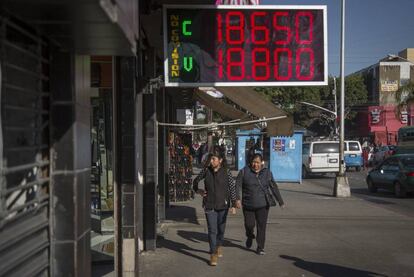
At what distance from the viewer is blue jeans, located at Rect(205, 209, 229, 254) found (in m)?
8.19

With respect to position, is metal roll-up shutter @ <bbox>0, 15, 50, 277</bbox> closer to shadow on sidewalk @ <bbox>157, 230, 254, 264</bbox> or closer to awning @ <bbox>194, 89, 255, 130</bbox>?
shadow on sidewalk @ <bbox>157, 230, 254, 264</bbox>

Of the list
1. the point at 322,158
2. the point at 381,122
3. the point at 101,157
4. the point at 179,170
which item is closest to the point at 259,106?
the point at 101,157

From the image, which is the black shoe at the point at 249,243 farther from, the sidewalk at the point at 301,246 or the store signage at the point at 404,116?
the store signage at the point at 404,116

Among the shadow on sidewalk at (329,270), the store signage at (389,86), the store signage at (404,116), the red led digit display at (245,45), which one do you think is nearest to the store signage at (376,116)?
the store signage at (404,116)

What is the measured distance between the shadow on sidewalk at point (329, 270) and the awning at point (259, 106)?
4212 millimetres

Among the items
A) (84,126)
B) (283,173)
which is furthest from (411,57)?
(84,126)

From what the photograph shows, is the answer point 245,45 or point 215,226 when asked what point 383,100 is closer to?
point 215,226

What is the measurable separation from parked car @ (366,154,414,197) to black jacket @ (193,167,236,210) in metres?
11.8

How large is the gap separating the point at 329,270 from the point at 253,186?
187cm

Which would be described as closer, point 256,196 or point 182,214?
point 256,196

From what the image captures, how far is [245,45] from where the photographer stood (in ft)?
25.5

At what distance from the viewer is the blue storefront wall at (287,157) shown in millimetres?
24969

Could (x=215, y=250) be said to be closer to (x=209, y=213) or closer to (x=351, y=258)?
(x=209, y=213)

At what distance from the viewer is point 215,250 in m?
8.19
